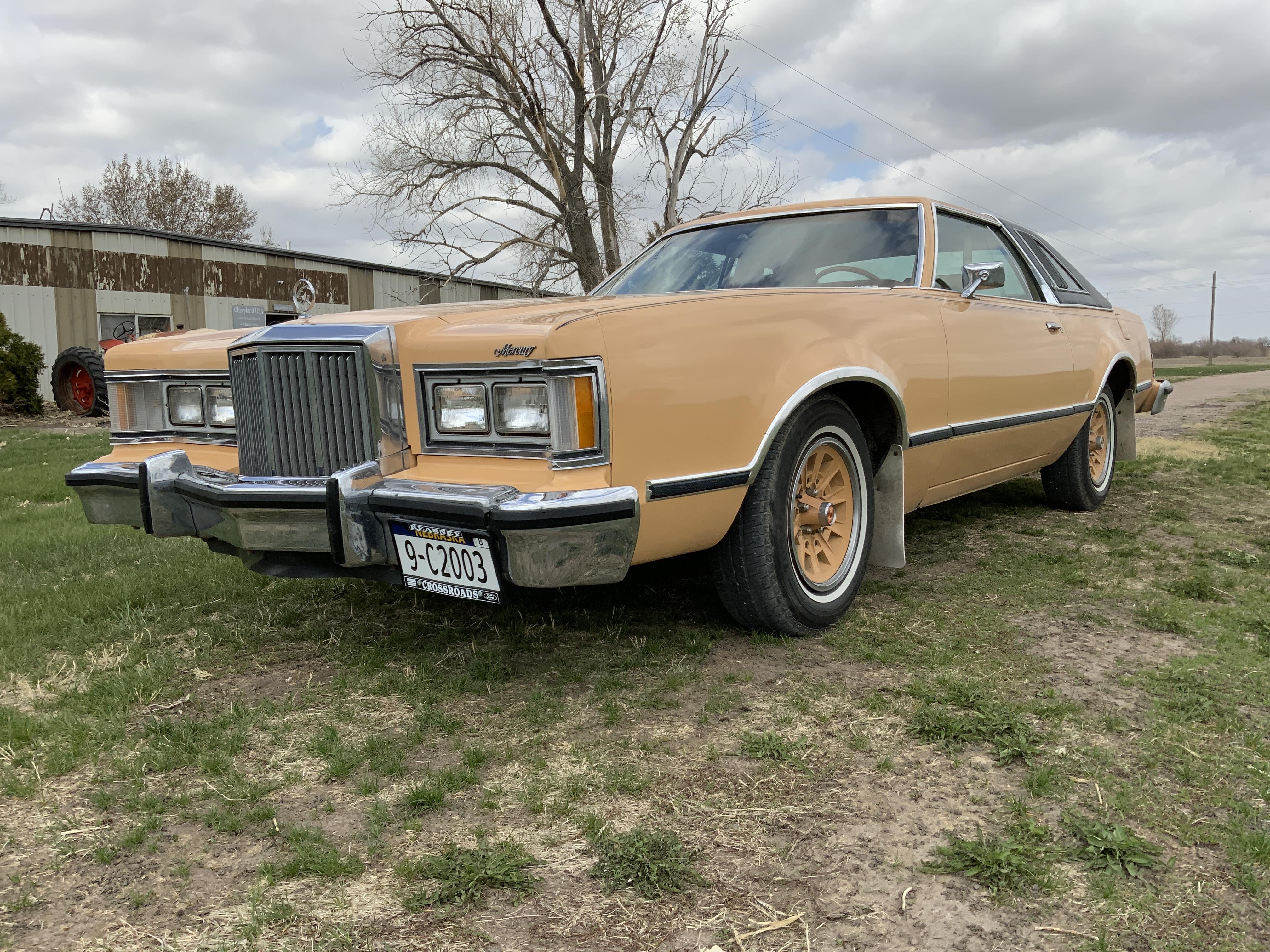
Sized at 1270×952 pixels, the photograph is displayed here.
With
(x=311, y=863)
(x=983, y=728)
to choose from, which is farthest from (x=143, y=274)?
(x=983, y=728)

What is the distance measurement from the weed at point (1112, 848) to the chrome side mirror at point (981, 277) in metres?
2.45

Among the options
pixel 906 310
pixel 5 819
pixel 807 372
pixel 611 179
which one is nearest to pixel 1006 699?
pixel 807 372

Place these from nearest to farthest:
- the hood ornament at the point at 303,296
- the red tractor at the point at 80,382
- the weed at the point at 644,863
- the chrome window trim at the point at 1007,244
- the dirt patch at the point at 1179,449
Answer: the weed at the point at 644,863, the hood ornament at the point at 303,296, the chrome window trim at the point at 1007,244, the dirt patch at the point at 1179,449, the red tractor at the point at 80,382

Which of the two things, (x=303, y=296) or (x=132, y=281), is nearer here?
(x=303, y=296)

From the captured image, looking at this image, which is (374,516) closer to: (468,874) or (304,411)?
(304,411)

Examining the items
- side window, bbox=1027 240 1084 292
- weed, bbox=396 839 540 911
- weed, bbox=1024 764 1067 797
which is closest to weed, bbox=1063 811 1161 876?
weed, bbox=1024 764 1067 797

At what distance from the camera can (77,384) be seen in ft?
47.4

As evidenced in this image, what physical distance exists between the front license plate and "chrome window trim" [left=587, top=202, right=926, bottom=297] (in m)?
1.43

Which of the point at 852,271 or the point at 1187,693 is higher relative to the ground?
the point at 852,271

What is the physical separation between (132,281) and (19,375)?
5.16 m

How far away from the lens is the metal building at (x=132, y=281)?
56.9 feet

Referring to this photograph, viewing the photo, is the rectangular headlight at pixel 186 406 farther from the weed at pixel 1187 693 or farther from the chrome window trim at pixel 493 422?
the weed at pixel 1187 693

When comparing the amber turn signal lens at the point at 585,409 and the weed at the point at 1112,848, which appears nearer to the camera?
the weed at the point at 1112,848

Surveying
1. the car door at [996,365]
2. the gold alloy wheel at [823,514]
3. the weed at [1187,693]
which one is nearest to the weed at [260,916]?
the gold alloy wheel at [823,514]
